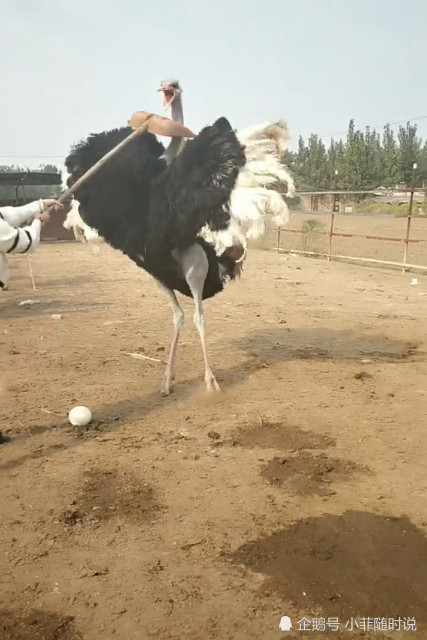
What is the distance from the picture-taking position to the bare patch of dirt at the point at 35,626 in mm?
2250

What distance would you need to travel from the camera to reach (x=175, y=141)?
4.45 meters

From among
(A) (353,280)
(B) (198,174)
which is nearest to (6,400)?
(B) (198,174)

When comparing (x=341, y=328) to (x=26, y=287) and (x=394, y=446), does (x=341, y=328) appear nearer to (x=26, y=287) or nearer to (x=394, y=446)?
(x=394, y=446)

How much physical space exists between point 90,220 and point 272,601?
295 centimetres

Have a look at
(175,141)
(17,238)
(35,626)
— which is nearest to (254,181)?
(175,141)

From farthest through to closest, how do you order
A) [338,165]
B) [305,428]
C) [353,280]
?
[338,165], [353,280], [305,428]

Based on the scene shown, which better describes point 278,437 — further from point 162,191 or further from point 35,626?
point 35,626

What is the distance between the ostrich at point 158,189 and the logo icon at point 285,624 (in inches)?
106

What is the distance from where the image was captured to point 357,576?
8.40 ft

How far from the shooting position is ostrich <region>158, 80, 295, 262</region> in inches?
172

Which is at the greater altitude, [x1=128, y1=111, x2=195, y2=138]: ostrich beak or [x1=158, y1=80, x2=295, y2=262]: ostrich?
[x1=128, y1=111, x2=195, y2=138]: ostrich beak

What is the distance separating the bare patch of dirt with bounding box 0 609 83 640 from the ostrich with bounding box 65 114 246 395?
8.54 ft

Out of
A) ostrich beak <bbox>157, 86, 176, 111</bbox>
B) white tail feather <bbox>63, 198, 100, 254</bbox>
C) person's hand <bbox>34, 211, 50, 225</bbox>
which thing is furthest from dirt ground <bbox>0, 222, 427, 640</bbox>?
ostrich beak <bbox>157, 86, 176, 111</bbox>

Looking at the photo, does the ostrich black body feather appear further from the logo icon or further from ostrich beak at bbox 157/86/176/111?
the logo icon
